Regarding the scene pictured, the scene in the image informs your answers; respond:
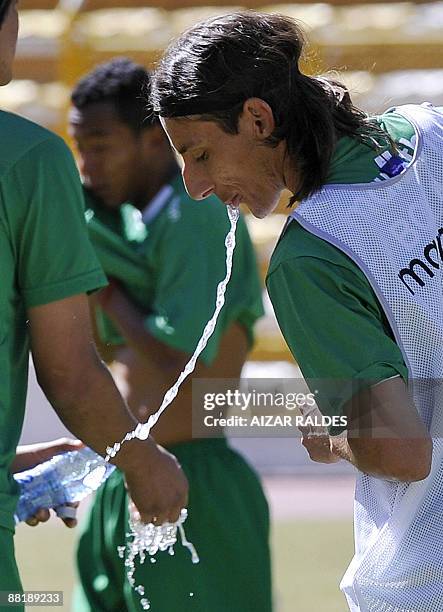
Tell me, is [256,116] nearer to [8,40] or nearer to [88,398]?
[8,40]

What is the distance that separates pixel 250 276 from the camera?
4.00m

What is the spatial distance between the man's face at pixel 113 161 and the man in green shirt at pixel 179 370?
0.21 feet

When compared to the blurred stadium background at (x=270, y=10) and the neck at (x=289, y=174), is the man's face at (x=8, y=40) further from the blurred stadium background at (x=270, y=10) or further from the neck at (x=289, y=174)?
the blurred stadium background at (x=270, y=10)

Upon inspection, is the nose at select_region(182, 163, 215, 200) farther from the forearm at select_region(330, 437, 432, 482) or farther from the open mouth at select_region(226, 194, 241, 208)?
the forearm at select_region(330, 437, 432, 482)

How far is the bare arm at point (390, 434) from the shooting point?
83.0 inches

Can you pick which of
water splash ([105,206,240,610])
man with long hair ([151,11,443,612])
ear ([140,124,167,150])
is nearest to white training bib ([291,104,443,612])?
man with long hair ([151,11,443,612])

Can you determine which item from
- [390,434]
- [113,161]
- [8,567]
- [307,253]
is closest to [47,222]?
[307,253]

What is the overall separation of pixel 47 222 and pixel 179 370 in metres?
1.38

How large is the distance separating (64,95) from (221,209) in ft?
18.4

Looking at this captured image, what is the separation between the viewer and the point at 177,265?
376cm

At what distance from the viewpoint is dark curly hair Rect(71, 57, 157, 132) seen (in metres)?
4.17

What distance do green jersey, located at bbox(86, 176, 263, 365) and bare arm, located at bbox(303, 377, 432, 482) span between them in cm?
158

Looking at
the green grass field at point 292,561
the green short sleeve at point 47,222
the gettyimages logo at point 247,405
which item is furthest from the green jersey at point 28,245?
the green grass field at point 292,561

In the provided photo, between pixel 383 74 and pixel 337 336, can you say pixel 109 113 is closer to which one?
pixel 337 336
